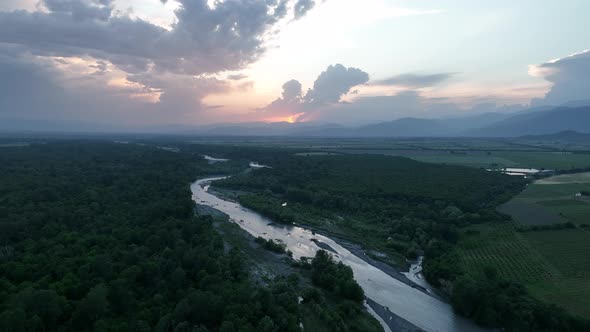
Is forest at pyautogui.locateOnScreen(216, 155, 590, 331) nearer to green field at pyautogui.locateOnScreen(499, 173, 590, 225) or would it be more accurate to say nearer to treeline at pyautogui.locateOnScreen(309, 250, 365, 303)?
green field at pyautogui.locateOnScreen(499, 173, 590, 225)

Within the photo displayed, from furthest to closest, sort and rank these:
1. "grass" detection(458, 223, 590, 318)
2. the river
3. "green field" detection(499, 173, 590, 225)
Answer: "green field" detection(499, 173, 590, 225) < "grass" detection(458, 223, 590, 318) < the river

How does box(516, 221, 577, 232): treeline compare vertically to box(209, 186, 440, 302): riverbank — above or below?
above

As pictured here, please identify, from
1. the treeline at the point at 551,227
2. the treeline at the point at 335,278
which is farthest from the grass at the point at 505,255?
the treeline at the point at 335,278

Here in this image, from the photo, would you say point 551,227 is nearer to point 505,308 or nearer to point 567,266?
point 567,266

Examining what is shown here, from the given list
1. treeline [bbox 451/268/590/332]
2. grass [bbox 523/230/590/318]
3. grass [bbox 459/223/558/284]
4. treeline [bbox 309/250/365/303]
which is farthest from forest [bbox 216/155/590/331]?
treeline [bbox 309/250/365/303]

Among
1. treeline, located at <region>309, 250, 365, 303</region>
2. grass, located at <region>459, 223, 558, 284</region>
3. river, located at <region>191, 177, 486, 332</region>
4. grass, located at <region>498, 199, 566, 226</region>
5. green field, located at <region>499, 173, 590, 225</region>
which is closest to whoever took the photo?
river, located at <region>191, 177, 486, 332</region>

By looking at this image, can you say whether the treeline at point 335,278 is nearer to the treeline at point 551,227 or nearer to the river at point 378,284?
the river at point 378,284

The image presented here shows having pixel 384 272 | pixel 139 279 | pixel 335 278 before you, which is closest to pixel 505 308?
pixel 384 272
